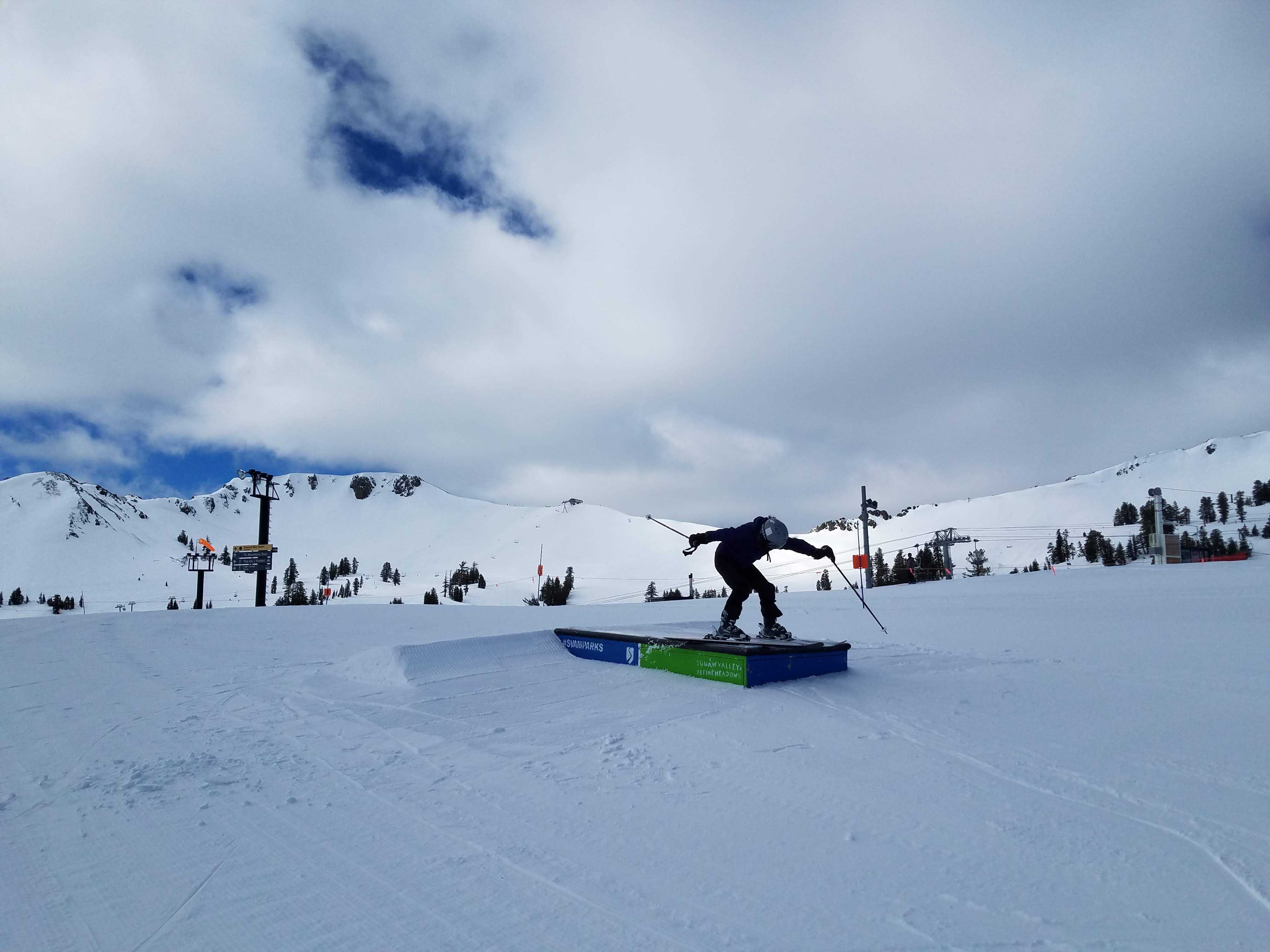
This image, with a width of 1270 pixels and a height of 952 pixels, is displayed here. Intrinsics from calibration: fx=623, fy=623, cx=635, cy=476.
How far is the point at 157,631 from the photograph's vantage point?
38.9 feet

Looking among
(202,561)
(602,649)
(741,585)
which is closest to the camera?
(741,585)

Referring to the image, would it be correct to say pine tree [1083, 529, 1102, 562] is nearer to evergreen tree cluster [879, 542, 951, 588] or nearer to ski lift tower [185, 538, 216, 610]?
evergreen tree cluster [879, 542, 951, 588]

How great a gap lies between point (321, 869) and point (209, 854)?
61 cm

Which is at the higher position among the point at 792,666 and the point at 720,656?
the point at 720,656

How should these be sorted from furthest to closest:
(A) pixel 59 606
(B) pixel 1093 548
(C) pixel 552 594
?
1. (B) pixel 1093 548
2. (A) pixel 59 606
3. (C) pixel 552 594

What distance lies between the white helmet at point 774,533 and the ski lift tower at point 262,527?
106 ft

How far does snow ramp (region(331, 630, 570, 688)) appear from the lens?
699 centimetres

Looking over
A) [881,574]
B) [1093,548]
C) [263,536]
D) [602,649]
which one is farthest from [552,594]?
[1093,548]

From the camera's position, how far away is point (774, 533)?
7.85m

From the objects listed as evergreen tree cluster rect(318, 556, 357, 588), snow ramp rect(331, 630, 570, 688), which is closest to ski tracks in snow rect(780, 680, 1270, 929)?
snow ramp rect(331, 630, 570, 688)

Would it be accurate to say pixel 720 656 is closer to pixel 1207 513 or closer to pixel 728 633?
pixel 728 633

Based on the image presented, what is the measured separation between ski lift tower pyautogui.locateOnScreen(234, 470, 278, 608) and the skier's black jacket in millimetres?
31860

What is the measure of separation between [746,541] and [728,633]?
1.17m

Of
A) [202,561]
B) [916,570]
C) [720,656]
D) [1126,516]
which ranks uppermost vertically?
[1126,516]
